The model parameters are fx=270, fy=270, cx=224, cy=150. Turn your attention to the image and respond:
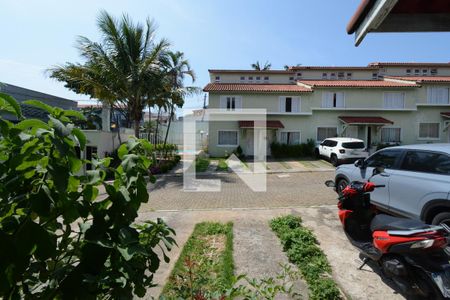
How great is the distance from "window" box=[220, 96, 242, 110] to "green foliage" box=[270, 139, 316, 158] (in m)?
4.60

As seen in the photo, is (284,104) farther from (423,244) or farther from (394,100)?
(423,244)

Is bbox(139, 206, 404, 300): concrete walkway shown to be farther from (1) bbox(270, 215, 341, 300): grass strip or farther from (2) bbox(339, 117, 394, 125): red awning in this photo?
(2) bbox(339, 117, 394, 125): red awning

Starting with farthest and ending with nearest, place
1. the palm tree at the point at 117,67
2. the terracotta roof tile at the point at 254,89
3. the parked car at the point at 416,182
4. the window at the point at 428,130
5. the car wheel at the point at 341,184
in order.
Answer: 1. the window at the point at 428,130
2. the terracotta roof tile at the point at 254,89
3. the palm tree at the point at 117,67
4. the car wheel at the point at 341,184
5. the parked car at the point at 416,182

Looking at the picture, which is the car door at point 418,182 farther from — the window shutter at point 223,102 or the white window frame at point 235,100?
the window shutter at point 223,102

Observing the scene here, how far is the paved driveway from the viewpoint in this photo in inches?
325

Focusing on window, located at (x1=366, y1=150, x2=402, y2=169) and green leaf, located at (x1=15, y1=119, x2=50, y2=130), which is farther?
window, located at (x1=366, y1=150, x2=402, y2=169)

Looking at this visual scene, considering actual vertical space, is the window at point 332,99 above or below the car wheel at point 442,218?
above

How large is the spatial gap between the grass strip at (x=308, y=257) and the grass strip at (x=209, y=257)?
3.23 feet

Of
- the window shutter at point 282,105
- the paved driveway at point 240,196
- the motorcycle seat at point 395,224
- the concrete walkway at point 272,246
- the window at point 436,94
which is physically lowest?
the paved driveway at point 240,196

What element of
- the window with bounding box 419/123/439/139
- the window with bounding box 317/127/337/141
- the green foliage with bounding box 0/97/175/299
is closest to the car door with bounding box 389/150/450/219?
the green foliage with bounding box 0/97/175/299

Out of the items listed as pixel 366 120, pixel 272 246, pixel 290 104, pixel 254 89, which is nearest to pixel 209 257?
pixel 272 246

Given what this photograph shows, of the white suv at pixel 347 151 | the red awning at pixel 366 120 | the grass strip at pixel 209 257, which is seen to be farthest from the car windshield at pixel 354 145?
the grass strip at pixel 209 257

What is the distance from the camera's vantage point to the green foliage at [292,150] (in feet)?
72.5

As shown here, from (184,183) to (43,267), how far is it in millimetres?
11001
